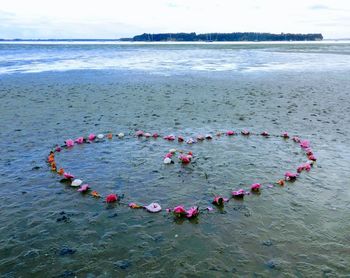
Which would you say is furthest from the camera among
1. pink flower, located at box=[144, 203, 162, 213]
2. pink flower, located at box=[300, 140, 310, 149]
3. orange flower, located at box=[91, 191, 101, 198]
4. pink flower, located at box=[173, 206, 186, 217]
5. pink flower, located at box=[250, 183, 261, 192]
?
pink flower, located at box=[300, 140, 310, 149]

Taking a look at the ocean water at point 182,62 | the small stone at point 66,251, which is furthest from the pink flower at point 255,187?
the ocean water at point 182,62

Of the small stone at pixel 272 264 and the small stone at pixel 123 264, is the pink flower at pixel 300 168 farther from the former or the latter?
the small stone at pixel 123 264

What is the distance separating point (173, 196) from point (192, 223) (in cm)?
172

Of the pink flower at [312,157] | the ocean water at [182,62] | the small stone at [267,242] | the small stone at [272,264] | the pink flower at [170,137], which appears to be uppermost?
the pink flower at [312,157]

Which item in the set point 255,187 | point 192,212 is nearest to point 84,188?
point 192,212

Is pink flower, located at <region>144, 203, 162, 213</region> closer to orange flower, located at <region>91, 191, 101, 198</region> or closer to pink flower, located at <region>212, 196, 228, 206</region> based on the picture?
pink flower, located at <region>212, 196, 228, 206</region>

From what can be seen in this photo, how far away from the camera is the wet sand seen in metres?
8.36

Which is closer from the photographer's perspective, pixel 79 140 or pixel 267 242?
pixel 267 242

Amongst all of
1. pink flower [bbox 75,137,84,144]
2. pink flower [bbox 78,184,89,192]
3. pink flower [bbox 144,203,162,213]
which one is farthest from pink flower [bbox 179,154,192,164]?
pink flower [bbox 75,137,84,144]

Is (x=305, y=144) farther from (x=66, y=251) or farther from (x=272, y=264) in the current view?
(x=66, y=251)

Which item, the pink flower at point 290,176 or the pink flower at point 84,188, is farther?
the pink flower at point 290,176

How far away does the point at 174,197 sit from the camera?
37.7 feet

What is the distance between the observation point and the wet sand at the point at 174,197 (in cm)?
836

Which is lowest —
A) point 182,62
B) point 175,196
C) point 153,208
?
point 182,62
